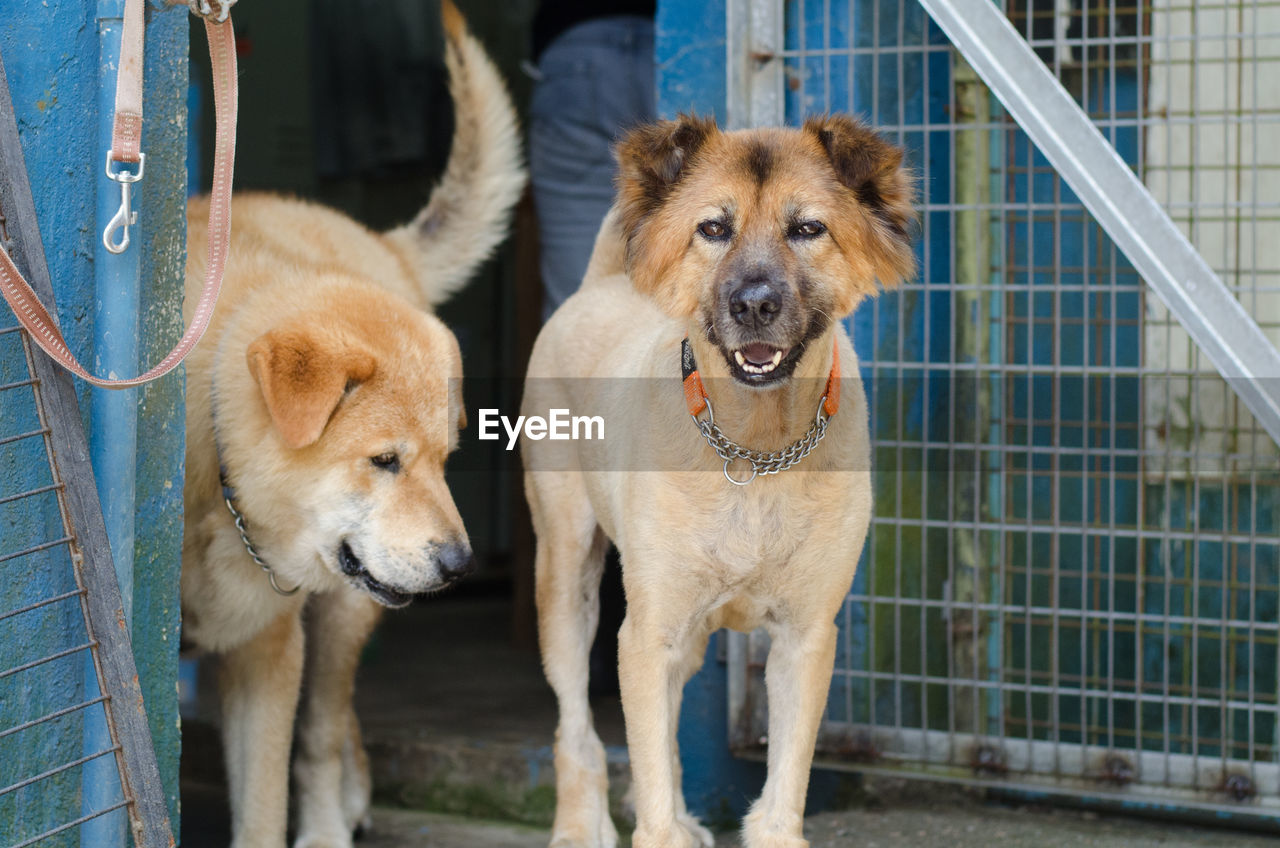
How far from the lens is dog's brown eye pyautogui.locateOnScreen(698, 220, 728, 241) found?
2.82 m

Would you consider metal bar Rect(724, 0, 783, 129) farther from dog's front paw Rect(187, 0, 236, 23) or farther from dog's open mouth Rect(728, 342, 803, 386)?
dog's front paw Rect(187, 0, 236, 23)

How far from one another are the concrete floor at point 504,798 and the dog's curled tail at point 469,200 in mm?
1473

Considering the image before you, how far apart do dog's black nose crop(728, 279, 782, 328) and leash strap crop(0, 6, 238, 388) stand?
1.03 meters

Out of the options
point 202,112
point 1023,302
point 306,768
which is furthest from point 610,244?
point 202,112

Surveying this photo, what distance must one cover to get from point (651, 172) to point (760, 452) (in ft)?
2.12

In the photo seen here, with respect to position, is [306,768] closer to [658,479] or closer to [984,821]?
[658,479]

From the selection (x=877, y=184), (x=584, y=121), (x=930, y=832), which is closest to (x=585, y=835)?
(x=930, y=832)

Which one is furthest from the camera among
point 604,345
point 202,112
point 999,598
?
point 202,112

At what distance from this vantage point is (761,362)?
2.73 metres

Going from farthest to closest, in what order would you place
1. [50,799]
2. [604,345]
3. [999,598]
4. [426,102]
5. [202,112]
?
[426,102] → [202,112] → [999,598] → [604,345] → [50,799]

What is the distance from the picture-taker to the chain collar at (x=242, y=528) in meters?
3.25

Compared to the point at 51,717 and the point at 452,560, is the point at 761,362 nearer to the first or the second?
the point at 452,560

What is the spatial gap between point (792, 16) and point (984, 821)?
2403mm

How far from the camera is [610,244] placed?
380 cm
